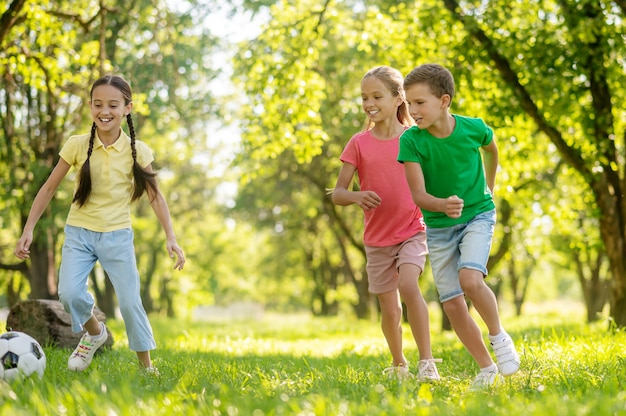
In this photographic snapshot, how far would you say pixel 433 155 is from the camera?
15.5ft

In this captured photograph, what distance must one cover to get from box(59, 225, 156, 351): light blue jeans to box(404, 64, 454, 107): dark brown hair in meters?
2.32

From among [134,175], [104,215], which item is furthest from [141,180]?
[104,215]

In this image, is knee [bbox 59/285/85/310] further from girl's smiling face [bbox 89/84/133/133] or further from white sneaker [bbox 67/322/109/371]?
girl's smiling face [bbox 89/84/133/133]

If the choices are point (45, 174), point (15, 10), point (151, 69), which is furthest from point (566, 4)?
point (45, 174)

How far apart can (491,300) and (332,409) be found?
1715 millimetres

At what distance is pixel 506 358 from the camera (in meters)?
4.54

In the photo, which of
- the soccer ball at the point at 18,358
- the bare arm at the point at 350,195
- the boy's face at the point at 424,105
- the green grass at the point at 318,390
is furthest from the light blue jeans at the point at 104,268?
the boy's face at the point at 424,105

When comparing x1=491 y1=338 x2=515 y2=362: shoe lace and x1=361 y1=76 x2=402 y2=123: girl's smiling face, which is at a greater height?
x1=361 y1=76 x2=402 y2=123: girl's smiling face

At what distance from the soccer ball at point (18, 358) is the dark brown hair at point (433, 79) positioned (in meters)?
3.01

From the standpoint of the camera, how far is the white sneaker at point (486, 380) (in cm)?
431

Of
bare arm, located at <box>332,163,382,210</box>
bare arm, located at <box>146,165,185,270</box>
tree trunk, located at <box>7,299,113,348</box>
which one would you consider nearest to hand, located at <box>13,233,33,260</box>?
bare arm, located at <box>146,165,185,270</box>

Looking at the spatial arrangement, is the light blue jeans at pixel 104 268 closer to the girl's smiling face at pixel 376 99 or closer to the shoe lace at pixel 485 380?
the girl's smiling face at pixel 376 99

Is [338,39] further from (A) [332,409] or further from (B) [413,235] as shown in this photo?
(A) [332,409]

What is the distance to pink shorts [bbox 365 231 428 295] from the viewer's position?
17.1 ft
